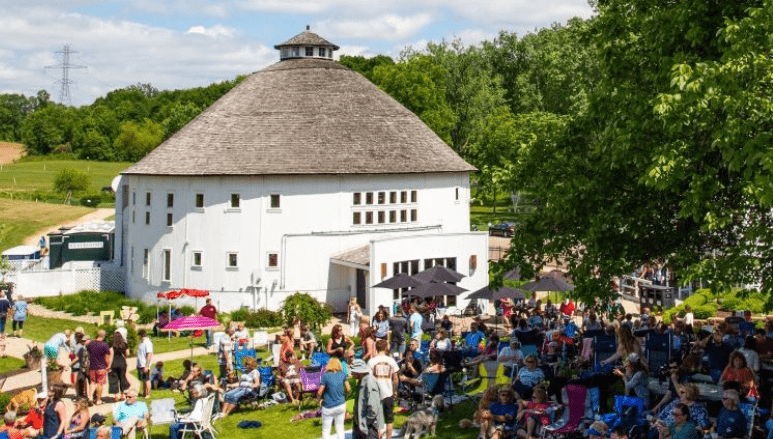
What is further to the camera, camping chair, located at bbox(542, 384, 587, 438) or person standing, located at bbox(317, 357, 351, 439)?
camping chair, located at bbox(542, 384, 587, 438)

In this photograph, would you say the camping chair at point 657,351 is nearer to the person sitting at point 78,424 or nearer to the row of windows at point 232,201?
the person sitting at point 78,424

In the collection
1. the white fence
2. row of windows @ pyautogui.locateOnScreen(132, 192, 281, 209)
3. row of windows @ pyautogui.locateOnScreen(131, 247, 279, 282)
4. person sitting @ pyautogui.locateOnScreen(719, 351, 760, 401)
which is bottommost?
the white fence

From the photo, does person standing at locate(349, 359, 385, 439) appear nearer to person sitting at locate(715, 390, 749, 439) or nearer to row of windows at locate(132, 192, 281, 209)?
person sitting at locate(715, 390, 749, 439)

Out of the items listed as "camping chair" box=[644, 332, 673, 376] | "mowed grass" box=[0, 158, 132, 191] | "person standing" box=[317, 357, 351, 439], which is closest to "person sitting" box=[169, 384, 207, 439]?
"person standing" box=[317, 357, 351, 439]

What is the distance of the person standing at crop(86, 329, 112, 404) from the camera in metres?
21.9

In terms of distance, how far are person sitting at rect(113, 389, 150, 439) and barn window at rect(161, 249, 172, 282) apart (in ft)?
80.1

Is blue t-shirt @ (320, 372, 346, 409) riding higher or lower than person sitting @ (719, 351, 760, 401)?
lower

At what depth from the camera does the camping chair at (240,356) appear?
23.6 metres

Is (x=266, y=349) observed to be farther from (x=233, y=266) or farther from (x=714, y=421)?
(x=714, y=421)

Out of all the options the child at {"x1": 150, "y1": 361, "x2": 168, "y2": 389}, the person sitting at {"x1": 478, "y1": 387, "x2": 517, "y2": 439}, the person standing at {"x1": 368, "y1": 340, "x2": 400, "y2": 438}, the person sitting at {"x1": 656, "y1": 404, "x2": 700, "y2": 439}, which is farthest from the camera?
the child at {"x1": 150, "y1": 361, "x2": 168, "y2": 389}

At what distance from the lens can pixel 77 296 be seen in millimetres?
43188

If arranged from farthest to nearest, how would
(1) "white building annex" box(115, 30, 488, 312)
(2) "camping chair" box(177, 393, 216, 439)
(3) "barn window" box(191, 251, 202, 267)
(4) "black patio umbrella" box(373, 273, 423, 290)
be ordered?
(3) "barn window" box(191, 251, 202, 267)
(1) "white building annex" box(115, 30, 488, 312)
(4) "black patio umbrella" box(373, 273, 423, 290)
(2) "camping chair" box(177, 393, 216, 439)

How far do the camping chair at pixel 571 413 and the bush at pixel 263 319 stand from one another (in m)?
22.6

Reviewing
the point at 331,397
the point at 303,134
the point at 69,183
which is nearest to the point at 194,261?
the point at 303,134
